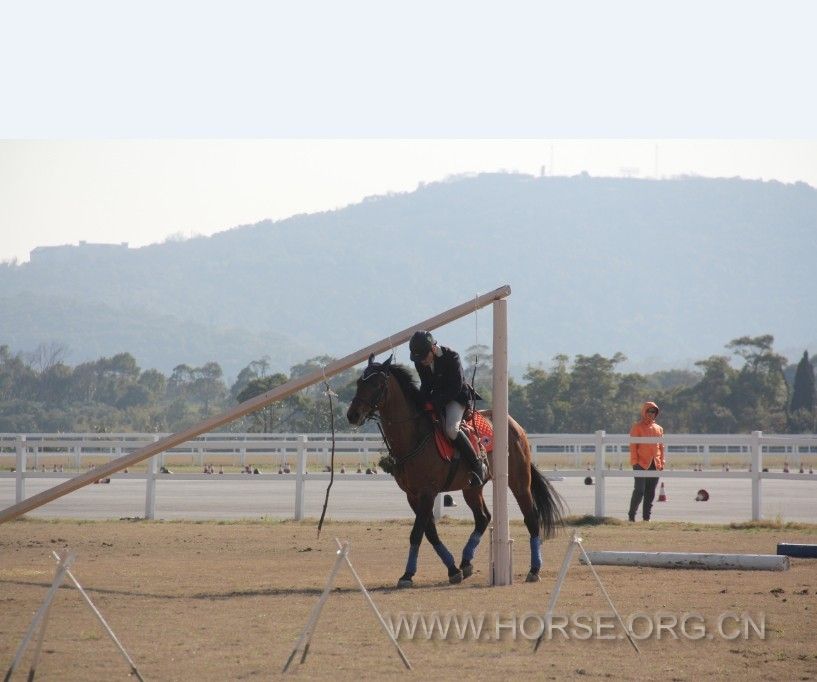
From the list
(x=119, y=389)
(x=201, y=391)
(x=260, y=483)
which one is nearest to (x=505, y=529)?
(x=260, y=483)

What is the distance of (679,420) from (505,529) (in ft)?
236

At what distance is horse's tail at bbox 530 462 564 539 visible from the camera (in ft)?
47.3

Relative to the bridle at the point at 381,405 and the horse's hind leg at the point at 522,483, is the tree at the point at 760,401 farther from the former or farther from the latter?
the bridle at the point at 381,405

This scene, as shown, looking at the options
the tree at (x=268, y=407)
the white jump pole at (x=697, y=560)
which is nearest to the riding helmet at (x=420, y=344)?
the white jump pole at (x=697, y=560)

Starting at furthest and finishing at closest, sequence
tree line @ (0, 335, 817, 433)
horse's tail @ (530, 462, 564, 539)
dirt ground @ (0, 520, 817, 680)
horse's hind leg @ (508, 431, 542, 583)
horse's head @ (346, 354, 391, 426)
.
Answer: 1. tree line @ (0, 335, 817, 433)
2. horse's tail @ (530, 462, 564, 539)
3. horse's hind leg @ (508, 431, 542, 583)
4. horse's head @ (346, 354, 391, 426)
5. dirt ground @ (0, 520, 817, 680)

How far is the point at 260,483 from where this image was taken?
38.3 m

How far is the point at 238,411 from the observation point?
41.9 feet

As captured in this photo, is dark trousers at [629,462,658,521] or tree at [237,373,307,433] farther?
tree at [237,373,307,433]

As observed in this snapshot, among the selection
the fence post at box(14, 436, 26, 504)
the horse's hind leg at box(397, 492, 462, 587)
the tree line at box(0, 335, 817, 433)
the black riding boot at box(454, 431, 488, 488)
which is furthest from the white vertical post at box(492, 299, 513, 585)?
the tree line at box(0, 335, 817, 433)

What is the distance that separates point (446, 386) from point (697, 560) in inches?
128

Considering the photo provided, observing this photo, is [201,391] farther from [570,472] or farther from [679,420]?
[570,472]

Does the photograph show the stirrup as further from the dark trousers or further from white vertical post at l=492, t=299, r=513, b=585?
the dark trousers

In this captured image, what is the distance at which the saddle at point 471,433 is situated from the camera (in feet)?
43.5

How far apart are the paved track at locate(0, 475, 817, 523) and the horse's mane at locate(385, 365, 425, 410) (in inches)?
332
